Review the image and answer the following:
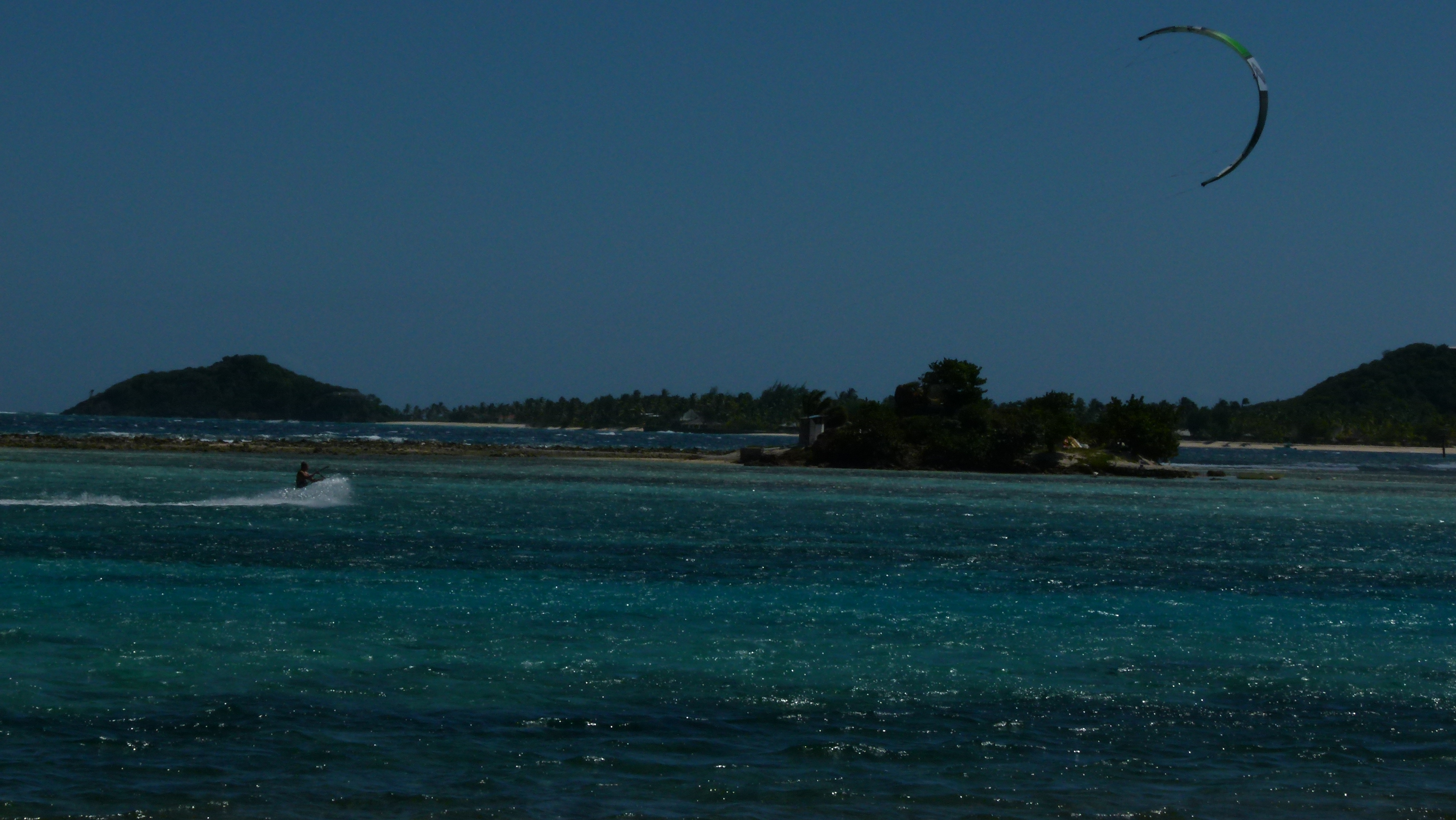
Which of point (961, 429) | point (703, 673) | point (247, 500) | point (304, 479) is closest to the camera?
point (703, 673)

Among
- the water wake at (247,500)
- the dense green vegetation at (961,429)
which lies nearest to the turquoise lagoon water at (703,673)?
the water wake at (247,500)

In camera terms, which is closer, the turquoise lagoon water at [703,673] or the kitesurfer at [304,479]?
the turquoise lagoon water at [703,673]

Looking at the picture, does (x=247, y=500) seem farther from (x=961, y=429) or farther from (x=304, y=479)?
(x=961, y=429)

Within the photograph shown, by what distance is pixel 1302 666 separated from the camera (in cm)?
1967

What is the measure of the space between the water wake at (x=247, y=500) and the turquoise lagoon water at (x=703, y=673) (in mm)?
3796

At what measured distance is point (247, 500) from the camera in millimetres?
50719

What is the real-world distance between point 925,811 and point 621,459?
97.8m

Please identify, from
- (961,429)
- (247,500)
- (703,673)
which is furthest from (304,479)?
(961,429)

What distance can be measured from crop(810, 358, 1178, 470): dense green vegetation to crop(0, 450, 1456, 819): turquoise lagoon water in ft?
184

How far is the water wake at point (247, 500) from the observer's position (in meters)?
45.5

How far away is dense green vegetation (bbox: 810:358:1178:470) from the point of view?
97625mm

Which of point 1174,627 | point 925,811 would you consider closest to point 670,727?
point 925,811

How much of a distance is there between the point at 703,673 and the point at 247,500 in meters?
37.1

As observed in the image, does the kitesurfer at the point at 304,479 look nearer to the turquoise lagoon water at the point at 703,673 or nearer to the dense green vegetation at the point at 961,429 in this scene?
the turquoise lagoon water at the point at 703,673
